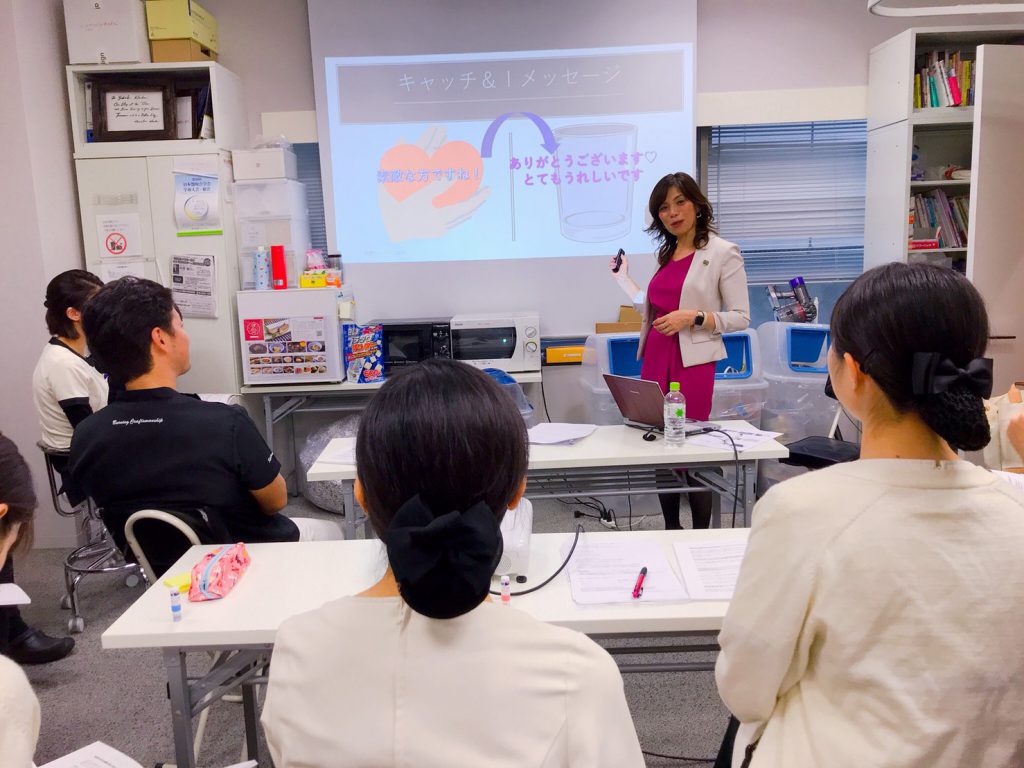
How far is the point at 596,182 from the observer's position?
4.27m

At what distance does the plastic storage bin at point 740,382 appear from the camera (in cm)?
394

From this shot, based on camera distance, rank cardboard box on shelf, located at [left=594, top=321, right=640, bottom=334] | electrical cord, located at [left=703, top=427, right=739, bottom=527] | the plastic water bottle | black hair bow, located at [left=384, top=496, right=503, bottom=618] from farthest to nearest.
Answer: cardboard box on shelf, located at [left=594, top=321, right=640, bottom=334]
the plastic water bottle
electrical cord, located at [left=703, top=427, right=739, bottom=527]
black hair bow, located at [left=384, top=496, right=503, bottom=618]

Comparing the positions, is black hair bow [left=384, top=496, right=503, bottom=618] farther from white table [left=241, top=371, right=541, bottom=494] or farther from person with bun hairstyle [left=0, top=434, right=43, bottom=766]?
white table [left=241, top=371, right=541, bottom=494]

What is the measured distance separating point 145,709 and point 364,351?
81.8 inches

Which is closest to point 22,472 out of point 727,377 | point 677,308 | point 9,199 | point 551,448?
point 551,448

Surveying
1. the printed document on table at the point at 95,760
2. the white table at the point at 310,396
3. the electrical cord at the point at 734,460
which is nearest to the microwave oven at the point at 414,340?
the white table at the point at 310,396

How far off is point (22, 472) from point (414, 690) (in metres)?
0.77

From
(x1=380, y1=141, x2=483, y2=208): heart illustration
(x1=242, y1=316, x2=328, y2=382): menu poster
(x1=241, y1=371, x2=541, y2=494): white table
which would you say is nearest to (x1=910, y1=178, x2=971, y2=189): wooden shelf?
(x1=241, y1=371, x2=541, y2=494): white table

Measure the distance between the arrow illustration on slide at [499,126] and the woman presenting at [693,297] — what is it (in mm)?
1374

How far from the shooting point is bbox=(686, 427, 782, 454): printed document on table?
2.47 meters

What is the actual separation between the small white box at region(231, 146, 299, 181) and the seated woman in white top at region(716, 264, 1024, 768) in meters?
3.55

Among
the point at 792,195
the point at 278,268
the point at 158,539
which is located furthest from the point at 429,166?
the point at 158,539

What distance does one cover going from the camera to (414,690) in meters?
0.79

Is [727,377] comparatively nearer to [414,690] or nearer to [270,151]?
[270,151]
